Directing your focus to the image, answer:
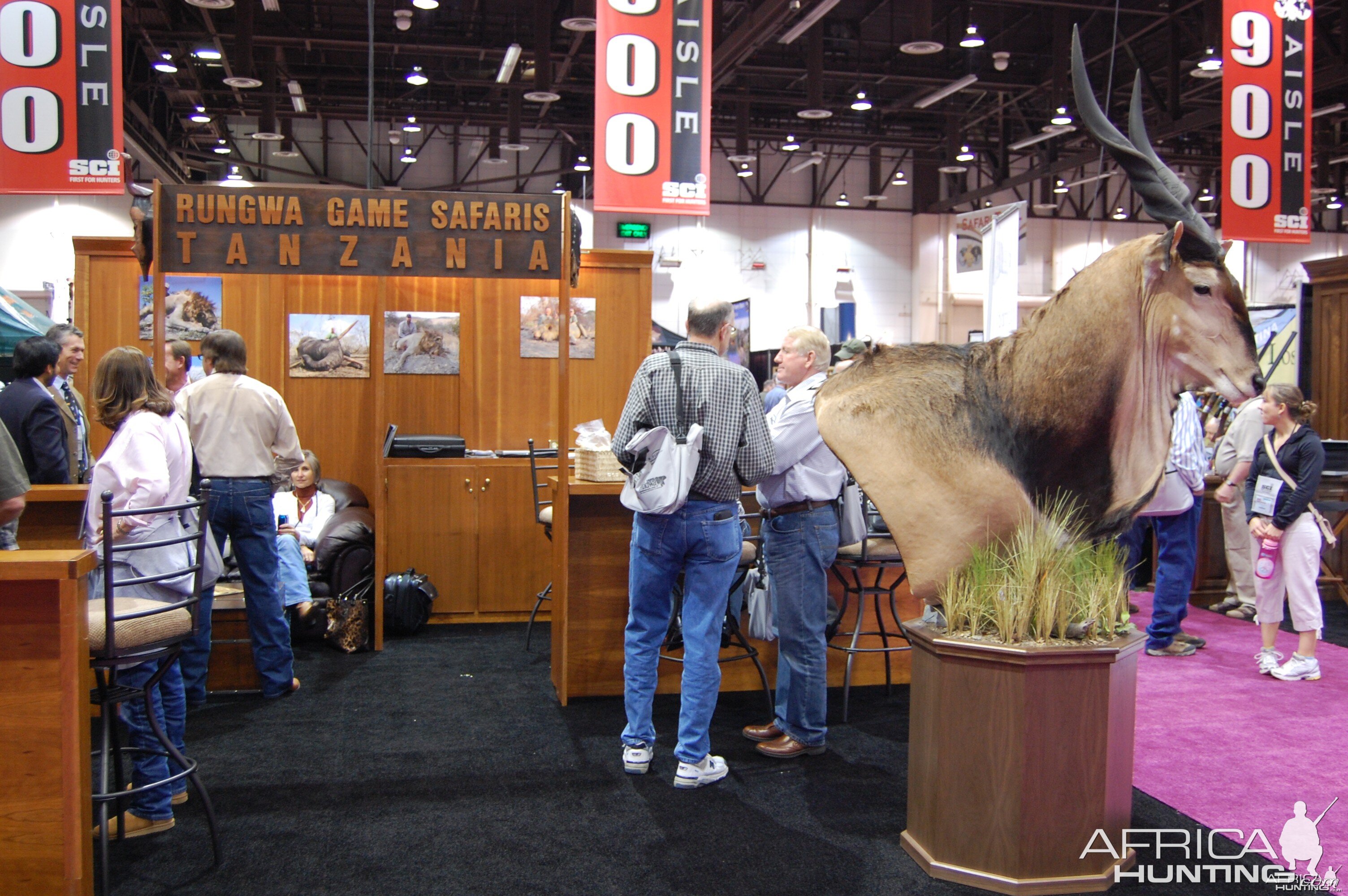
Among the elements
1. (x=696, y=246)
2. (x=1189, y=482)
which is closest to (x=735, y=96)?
(x=696, y=246)

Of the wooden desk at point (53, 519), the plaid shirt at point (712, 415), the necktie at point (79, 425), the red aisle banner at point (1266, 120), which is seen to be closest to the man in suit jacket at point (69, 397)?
the necktie at point (79, 425)

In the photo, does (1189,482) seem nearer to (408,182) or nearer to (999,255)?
(999,255)

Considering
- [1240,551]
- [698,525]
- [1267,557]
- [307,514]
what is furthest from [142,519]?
[1240,551]

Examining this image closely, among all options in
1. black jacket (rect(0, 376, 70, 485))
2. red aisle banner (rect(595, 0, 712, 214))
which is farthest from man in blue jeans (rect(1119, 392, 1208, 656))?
black jacket (rect(0, 376, 70, 485))

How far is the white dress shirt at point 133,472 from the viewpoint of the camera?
10.8 feet

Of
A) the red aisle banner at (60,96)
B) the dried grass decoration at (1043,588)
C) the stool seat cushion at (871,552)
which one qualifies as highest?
the red aisle banner at (60,96)

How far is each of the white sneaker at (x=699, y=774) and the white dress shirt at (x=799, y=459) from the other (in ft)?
3.21

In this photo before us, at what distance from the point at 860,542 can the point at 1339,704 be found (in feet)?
8.65

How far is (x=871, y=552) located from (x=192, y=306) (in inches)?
193

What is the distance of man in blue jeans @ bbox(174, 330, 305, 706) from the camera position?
449 centimetres

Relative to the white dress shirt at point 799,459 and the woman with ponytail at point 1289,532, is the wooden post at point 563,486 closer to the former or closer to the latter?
the white dress shirt at point 799,459

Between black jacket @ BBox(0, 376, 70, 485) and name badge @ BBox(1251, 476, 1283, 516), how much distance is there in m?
5.91

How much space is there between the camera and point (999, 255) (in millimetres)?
7406

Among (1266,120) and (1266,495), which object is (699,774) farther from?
(1266,120)
